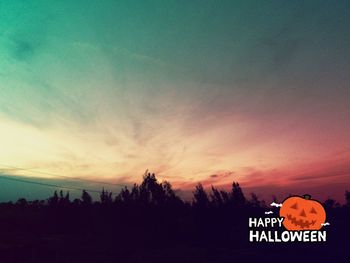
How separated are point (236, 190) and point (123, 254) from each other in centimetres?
2605

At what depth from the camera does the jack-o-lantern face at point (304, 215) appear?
23.7m

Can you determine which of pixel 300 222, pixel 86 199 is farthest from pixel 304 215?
pixel 86 199

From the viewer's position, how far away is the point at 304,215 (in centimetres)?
2375

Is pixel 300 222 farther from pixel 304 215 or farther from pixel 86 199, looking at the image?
pixel 86 199

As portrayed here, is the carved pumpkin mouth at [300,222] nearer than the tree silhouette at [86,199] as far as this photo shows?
Yes

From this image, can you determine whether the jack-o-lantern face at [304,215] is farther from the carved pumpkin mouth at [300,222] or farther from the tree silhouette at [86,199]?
the tree silhouette at [86,199]

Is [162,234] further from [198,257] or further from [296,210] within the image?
[296,210]

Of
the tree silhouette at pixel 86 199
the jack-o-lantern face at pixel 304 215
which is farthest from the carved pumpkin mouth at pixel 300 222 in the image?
the tree silhouette at pixel 86 199

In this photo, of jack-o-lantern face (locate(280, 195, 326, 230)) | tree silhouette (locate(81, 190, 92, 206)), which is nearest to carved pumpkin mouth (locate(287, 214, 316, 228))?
jack-o-lantern face (locate(280, 195, 326, 230))

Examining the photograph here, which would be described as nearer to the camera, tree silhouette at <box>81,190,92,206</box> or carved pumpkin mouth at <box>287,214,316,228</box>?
carved pumpkin mouth at <box>287,214,316,228</box>

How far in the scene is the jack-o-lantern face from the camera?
77.8 ft

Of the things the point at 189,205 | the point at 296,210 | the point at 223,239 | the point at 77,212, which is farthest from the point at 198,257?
the point at 77,212

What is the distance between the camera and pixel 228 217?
39375 mm

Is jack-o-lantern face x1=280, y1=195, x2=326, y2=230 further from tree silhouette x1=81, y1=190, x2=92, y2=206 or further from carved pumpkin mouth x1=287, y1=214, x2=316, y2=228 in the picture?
tree silhouette x1=81, y1=190, x2=92, y2=206
